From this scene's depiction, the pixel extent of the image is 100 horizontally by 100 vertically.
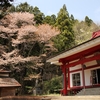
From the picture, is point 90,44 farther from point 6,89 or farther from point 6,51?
point 6,51

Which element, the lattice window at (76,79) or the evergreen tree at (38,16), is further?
the evergreen tree at (38,16)

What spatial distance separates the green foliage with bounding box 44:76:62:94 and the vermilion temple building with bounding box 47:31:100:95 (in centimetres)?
816

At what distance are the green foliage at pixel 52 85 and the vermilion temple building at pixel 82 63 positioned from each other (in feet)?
26.8

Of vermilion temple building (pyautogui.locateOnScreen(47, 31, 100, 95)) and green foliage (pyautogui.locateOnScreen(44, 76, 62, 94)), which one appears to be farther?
green foliage (pyautogui.locateOnScreen(44, 76, 62, 94))

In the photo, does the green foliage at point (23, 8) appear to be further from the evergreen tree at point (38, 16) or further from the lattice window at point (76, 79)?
the lattice window at point (76, 79)

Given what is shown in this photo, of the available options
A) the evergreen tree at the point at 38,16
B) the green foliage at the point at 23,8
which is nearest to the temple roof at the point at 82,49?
the evergreen tree at the point at 38,16

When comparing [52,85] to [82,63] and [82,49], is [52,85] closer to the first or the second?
[82,63]

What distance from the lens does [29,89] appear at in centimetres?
2561

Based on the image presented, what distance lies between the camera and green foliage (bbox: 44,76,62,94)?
2450cm

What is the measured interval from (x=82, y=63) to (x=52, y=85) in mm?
14167

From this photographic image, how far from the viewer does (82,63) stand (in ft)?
37.8

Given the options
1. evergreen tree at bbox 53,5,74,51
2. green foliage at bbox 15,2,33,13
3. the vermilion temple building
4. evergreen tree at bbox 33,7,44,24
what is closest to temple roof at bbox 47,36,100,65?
the vermilion temple building

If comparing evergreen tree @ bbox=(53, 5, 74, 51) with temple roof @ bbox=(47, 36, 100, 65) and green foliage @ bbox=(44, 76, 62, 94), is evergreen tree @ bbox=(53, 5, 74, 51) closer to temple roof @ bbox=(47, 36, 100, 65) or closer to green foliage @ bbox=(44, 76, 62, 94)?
green foliage @ bbox=(44, 76, 62, 94)

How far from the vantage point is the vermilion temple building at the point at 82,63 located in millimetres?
10390
